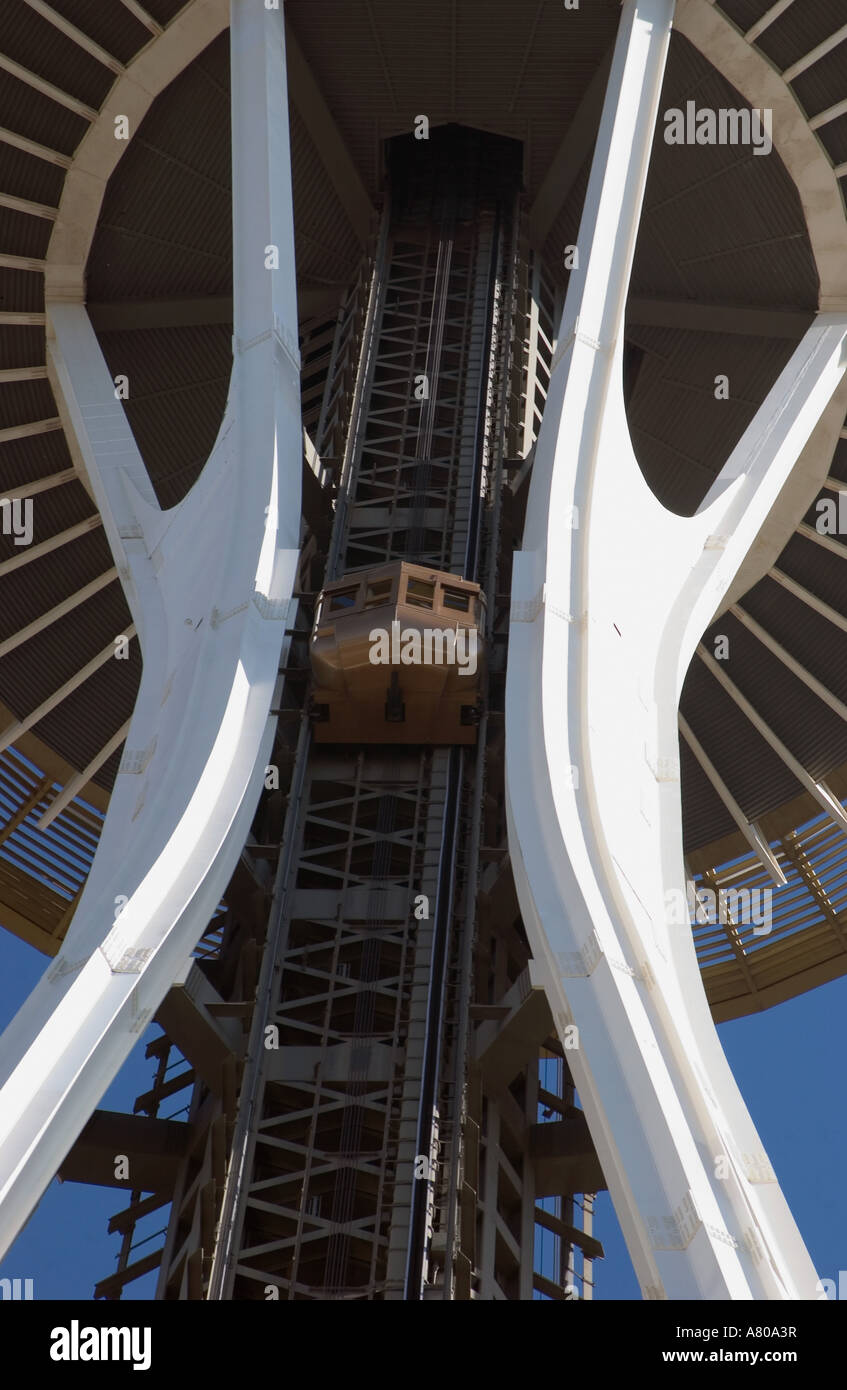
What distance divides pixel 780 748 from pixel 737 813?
0.94 m

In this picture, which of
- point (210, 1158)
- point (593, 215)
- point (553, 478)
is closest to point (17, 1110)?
point (210, 1158)

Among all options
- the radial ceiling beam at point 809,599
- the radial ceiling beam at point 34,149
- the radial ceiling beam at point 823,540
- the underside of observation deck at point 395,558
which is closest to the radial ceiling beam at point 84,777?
the underside of observation deck at point 395,558

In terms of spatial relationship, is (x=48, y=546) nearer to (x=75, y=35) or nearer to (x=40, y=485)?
(x=40, y=485)

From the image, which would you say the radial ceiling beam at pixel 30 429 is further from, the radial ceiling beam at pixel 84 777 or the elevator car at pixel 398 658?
the elevator car at pixel 398 658

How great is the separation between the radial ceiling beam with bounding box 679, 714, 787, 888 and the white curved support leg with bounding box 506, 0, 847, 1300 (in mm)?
6153

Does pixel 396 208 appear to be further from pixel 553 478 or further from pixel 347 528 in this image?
pixel 553 478

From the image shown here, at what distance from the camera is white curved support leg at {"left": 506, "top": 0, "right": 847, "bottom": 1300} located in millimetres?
8781

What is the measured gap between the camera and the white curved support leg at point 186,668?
30.6 ft

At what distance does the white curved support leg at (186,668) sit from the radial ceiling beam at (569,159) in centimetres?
376

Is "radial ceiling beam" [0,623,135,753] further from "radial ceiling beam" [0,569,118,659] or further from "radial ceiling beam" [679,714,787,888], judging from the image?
"radial ceiling beam" [679,714,787,888]

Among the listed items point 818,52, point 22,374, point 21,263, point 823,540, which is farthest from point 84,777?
point 818,52

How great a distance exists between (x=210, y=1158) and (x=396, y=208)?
11.6m

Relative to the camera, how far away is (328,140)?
19.6 meters

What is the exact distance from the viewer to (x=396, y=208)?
2003 centimetres
